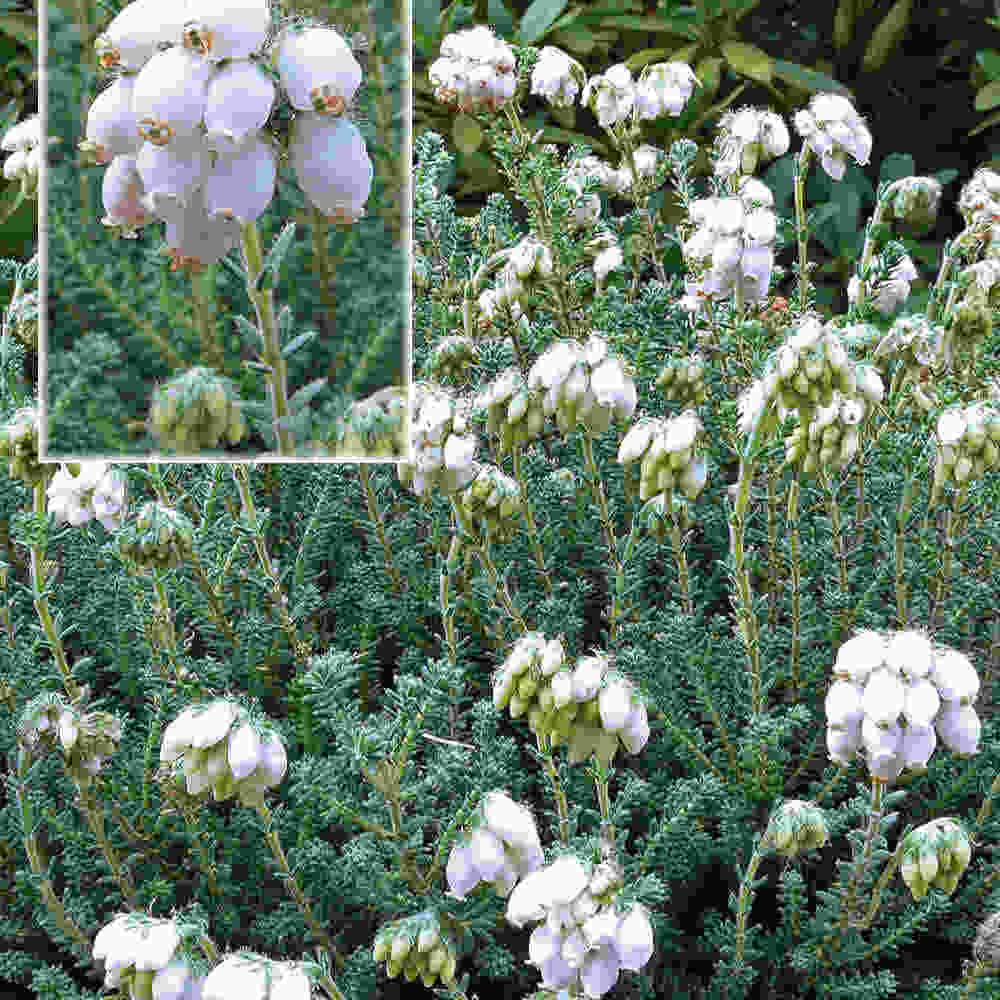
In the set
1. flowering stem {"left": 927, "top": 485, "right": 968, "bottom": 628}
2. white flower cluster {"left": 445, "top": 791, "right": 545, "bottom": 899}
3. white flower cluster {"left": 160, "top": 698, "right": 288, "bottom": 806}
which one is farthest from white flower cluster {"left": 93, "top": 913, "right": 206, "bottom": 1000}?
flowering stem {"left": 927, "top": 485, "right": 968, "bottom": 628}

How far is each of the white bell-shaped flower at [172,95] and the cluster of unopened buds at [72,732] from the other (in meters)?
1.00

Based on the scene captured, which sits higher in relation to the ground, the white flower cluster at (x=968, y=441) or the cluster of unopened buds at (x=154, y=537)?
the white flower cluster at (x=968, y=441)

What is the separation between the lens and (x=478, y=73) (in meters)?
2.85

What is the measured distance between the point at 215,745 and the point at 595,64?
4581mm

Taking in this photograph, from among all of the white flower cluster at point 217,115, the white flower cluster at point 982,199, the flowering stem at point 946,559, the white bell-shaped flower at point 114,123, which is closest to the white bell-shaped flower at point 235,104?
the white flower cluster at point 217,115

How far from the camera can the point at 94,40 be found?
4.97 feet

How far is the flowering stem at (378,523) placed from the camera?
262 centimetres

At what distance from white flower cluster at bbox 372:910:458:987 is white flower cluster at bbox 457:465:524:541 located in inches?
27.0

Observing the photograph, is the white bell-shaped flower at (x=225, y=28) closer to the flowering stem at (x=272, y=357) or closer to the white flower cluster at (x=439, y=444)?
the flowering stem at (x=272, y=357)

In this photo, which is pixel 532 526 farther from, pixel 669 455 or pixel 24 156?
pixel 24 156

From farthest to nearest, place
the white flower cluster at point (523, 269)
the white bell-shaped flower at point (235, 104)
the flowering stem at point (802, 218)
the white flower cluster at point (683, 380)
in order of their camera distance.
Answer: the flowering stem at point (802, 218) → the white flower cluster at point (683, 380) → the white flower cluster at point (523, 269) → the white bell-shaped flower at point (235, 104)

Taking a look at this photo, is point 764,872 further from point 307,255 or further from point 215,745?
point 307,255

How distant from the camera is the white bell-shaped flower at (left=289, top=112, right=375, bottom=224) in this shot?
143 centimetres

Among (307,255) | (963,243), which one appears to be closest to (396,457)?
(307,255)
